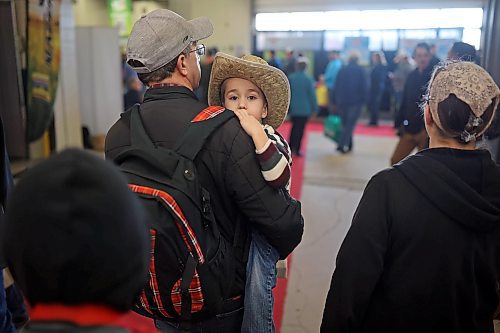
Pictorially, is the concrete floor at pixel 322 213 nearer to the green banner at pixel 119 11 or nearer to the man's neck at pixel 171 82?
the man's neck at pixel 171 82

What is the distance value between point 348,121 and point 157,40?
268 inches

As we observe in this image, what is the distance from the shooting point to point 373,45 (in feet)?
39.0

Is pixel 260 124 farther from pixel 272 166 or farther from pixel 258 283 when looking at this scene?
pixel 258 283

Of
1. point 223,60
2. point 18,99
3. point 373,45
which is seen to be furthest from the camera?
point 373,45

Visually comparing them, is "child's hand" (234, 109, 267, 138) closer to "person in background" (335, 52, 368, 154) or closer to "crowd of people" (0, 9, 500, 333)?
"crowd of people" (0, 9, 500, 333)

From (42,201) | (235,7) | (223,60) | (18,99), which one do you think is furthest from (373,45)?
(42,201)

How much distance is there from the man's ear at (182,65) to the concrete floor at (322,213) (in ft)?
6.23

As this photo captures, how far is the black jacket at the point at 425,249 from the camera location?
4.28ft

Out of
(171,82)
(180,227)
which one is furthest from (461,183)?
(171,82)

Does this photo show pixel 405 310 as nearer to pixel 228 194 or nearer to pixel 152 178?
pixel 228 194

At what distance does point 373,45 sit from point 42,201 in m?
12.1

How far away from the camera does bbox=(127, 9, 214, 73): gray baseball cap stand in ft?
4.41

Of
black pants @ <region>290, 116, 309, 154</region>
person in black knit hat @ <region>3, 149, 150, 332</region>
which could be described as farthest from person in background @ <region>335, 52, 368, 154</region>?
person in black knit hat @ <region>3, 149, 150, 332</region>

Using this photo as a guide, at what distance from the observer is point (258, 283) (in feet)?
4.61
